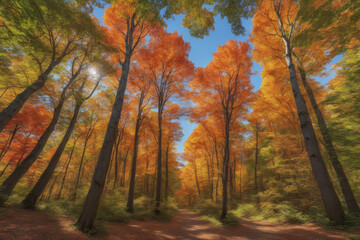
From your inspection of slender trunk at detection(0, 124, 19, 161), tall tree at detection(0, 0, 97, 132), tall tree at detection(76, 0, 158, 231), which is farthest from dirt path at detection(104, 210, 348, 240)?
slender trunk at detection(0, 124, 19, 161)

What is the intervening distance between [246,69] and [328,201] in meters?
7.64

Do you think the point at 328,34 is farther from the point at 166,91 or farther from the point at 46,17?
the point at 46,17

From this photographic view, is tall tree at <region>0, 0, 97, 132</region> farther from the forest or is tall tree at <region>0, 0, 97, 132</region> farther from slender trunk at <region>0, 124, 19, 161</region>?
slender trunk at <region>0, 124, 19, 161</region>

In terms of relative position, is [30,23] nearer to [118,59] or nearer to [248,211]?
[118,59]

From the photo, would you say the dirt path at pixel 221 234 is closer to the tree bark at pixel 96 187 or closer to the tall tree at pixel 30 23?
the tree bark at pixel 96 187

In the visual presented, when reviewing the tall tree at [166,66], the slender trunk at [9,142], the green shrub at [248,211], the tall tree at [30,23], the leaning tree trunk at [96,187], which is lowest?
the green shrub at [248,211]

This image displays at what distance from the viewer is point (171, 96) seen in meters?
10.7

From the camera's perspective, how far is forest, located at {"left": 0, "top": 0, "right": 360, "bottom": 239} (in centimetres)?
458

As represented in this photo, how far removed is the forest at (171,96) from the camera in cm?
458

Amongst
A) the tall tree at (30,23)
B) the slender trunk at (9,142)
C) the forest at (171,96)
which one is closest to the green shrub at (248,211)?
the forest at (171,96)

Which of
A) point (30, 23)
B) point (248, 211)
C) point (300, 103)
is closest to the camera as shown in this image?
point (30, 23)

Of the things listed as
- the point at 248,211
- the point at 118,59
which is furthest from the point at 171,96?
the point at 248,211

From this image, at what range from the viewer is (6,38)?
4.40 metres

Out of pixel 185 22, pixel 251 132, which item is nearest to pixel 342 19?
pixel 185 22
